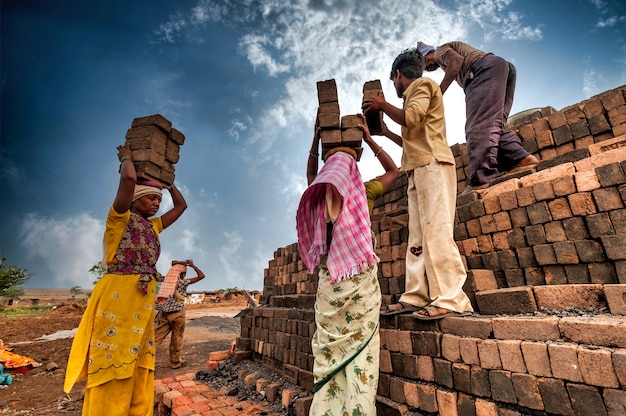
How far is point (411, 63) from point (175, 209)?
121 inches

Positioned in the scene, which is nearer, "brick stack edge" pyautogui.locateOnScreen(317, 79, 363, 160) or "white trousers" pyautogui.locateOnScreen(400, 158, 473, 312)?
"brick stack edge" pyautogui.locateOnScreen(317, 79, 363, 160)

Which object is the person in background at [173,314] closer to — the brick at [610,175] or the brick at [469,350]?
the brick at [469,350]

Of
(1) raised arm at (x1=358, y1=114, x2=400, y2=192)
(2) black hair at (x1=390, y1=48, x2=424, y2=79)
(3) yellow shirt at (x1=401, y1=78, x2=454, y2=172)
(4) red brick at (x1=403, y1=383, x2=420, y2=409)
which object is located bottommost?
(4) red brick at (x1=403, y1=383, x2=420, y2=409)

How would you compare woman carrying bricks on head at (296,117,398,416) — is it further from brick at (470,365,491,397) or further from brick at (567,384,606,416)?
brick at (567,384,606,416)

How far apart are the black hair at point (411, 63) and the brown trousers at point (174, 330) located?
682cm

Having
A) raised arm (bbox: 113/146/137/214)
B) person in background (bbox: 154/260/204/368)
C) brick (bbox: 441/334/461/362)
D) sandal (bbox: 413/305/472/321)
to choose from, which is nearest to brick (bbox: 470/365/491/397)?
brick (bbox: 441/334/461/362)

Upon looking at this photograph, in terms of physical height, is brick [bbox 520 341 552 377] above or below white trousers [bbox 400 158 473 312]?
below

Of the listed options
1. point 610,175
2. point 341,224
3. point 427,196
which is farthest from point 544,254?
point 341,224

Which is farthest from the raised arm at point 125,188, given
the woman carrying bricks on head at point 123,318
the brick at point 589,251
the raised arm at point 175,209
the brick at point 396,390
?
the brick at point 589,251

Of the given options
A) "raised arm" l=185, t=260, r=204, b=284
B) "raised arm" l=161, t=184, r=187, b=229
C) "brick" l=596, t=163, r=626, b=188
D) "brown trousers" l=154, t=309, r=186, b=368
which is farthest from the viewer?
"raised arm" l=185, t=260, r=204, b=284

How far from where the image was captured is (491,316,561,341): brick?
1.79 metres

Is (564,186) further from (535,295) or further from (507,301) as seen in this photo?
(507,301)

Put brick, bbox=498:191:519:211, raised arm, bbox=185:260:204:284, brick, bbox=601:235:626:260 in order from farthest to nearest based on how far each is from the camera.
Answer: raised arm, bbox=185:260:204:284 < brick, bbox=498:191:519:211 < brick, bbox=601:235:626:260

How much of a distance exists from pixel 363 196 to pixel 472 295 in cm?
148
